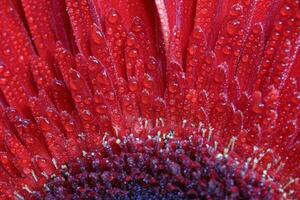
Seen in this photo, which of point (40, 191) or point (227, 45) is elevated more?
point (227, 45)

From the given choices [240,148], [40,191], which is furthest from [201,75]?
[40,191]

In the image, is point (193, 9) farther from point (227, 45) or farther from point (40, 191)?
point (40, 191)

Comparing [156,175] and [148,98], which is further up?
[148,98]

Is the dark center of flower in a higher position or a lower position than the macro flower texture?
lower

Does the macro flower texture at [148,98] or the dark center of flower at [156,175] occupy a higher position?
the macro flower texture at [148,98]
